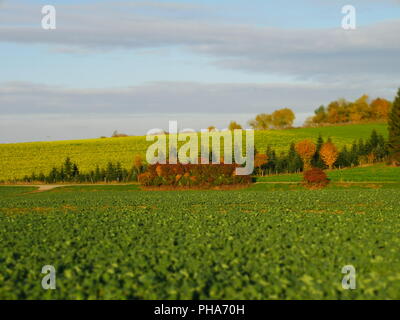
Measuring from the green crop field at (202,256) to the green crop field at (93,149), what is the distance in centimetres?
6830

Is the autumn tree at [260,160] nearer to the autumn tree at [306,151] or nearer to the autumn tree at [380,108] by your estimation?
the autumn tree at [306,151]

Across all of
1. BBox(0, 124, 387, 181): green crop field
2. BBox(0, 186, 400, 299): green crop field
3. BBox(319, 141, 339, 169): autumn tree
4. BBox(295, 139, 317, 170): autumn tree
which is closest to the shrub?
BBox(295, 139, 317, 170): autumn tree

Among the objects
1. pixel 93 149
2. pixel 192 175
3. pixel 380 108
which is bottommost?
pixel 192 175

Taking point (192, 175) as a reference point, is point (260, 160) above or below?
above

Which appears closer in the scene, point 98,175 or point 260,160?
point 98,175

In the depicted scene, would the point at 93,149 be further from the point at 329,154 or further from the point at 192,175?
the point at 329,154

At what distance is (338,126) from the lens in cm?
12569

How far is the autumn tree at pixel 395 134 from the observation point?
262 feet

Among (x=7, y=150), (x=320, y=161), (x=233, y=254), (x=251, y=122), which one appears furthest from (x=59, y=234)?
(x=251, y=122)

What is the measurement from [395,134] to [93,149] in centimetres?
5504

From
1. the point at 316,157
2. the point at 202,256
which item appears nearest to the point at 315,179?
the point at 316,157

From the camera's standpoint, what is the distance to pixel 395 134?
81.9 m

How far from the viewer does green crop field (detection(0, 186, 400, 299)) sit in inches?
502

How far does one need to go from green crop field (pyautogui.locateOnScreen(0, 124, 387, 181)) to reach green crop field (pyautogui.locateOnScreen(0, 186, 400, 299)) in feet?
224
